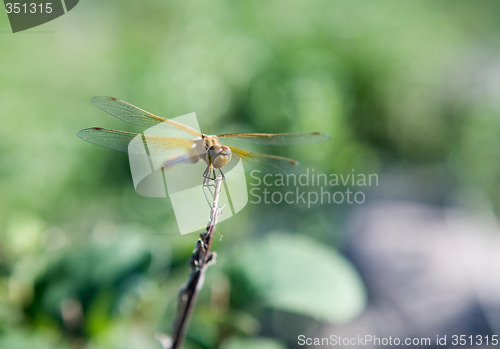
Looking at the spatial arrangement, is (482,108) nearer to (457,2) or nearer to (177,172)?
(457,2)

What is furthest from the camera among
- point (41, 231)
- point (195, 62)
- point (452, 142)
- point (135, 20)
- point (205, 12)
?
point (135, 20)

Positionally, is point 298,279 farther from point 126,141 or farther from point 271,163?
point 126,141

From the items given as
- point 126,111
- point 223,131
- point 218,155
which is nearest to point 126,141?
point 126,111

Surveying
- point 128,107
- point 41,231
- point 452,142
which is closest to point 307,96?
point 452,142

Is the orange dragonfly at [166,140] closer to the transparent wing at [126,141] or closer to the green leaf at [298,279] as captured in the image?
the transparent wing at [126,141]

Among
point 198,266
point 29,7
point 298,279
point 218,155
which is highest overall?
point 29,7

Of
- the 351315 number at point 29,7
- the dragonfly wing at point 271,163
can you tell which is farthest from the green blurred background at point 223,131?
the 351315 number at point 29,7
